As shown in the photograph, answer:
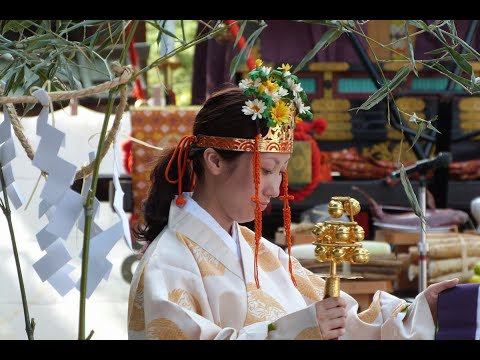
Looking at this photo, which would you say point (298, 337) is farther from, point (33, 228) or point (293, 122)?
point (33, 228)

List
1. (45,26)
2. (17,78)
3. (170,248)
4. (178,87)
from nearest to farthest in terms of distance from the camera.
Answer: (45,26), (17,78), (170,248), (178,87)

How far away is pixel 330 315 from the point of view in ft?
7.35

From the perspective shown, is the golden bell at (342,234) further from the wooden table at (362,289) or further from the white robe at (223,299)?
the wooden table at (362,289)

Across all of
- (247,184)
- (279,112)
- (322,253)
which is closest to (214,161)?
(247,184)

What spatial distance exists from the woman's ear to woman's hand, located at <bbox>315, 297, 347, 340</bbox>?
50cm

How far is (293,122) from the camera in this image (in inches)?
102

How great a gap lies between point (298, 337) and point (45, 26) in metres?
0.83

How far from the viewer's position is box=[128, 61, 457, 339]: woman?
7.98 ft

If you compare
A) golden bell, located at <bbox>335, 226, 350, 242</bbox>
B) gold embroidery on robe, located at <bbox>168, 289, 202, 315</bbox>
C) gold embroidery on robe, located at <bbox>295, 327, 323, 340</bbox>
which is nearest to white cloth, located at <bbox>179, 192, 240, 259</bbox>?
gold embroidery on robe, located at <bbox>168, 289, 202, 315</bbox>

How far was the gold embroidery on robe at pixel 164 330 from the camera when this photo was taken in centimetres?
236

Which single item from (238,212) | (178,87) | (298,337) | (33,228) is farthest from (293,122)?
(178,87)

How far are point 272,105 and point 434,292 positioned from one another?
580mm

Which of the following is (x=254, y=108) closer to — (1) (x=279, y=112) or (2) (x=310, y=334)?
(1) (x=279, y=112)

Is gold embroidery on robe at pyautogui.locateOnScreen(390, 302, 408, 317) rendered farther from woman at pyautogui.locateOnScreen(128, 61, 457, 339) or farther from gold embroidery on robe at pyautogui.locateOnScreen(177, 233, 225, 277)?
gold embroidery on robe at pyautogui.locateOnScreen(177, 233, 225, 277)
